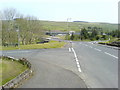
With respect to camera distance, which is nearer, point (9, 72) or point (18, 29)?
point (9, 72)

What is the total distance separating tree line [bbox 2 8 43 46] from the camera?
48.6 meters

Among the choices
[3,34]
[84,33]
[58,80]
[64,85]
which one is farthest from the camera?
[84,33]

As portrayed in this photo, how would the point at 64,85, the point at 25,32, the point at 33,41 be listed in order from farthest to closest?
the point at 33,41 → the point at 25,32 → the point at 64,85

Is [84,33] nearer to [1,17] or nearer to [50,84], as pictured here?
[1,17]

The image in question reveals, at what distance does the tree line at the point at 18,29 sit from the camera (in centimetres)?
4856

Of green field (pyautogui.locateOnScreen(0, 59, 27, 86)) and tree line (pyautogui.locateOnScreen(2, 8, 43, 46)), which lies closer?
green field (pyautogui.locateOnScreen(0, 59, 27, 86))

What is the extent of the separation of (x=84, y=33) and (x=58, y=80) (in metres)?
92.1

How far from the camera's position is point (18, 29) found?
44938 millimetres

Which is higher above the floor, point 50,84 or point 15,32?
point 15,32

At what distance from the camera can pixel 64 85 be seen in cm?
984

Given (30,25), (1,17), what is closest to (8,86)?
(1,17)

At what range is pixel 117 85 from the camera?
9164 mm

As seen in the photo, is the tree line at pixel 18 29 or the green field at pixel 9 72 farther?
the tree line at pixel 18 29

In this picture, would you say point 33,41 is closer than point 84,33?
Yes
